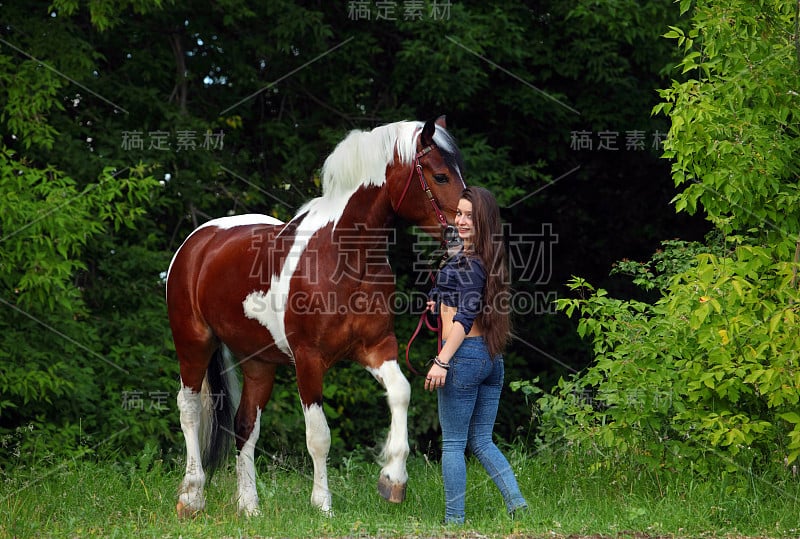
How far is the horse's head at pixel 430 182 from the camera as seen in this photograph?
525cm

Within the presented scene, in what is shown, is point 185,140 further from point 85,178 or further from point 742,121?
point 742,121

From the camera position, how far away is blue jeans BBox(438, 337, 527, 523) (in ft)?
16.1

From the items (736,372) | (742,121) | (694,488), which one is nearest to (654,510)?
(694,488)

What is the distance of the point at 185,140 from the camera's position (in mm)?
10492

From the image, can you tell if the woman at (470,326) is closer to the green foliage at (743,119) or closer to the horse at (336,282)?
the horse at (336,282)

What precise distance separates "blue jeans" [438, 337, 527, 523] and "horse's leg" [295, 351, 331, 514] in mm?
826

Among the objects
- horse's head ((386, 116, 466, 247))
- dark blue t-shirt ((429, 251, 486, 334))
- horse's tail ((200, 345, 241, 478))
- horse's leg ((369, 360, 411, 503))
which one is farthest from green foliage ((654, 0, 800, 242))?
horse's tail ((200, 345, 241, 478))

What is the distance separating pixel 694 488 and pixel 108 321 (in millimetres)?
6506

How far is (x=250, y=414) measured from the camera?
6312 mm

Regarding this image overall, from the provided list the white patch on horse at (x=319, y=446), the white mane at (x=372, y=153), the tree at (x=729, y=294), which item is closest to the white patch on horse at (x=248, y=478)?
the white patch on horse at (x=319, y=446)

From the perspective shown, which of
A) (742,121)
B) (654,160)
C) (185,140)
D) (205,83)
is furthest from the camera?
(654,160)

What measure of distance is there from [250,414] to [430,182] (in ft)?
7.16

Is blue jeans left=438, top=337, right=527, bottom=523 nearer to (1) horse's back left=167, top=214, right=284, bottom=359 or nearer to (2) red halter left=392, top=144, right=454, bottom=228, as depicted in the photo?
(2) red halter left=392, top=144, right=454, bottom=228

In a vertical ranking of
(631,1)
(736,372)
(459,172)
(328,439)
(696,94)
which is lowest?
(328,439)
